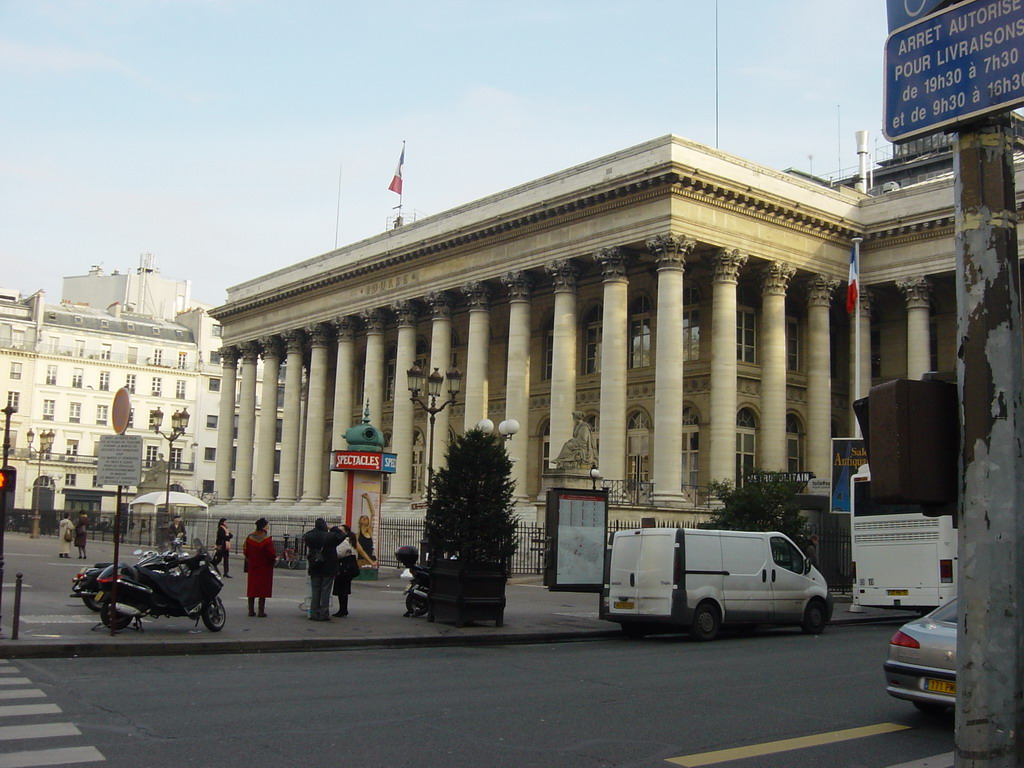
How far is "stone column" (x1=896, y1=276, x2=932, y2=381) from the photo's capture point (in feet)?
132

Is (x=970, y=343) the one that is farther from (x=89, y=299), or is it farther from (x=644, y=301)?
(x=89, y=299)

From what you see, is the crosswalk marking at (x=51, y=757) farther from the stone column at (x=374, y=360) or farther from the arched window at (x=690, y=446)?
the stone column at (x=374, y=360)

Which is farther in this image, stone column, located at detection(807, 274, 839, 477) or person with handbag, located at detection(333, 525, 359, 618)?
stone column, located at detection(807, 274, 839, 477)

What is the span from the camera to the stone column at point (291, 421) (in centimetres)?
5797

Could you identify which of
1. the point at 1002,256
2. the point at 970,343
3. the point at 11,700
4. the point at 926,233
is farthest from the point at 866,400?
the point at 926,233

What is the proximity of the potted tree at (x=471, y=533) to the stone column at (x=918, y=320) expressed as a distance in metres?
25.8

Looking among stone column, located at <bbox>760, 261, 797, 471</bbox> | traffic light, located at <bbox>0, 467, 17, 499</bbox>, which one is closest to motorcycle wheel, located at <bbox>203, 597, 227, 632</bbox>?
traffic light, located at <bbox>0, 467, 17, 499</bbox>

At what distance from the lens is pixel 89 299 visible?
102688mm

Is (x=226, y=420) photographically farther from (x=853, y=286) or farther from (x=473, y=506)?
(x=473, y=506)

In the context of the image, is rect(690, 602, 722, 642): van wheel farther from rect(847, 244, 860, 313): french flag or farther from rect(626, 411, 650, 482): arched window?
rect(626, 411, 650, 482): arched window

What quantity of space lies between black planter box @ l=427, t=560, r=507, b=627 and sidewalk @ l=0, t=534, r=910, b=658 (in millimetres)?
262

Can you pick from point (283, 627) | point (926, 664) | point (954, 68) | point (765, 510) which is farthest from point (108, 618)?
point (765, 510)

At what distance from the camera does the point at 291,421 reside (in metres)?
58.0

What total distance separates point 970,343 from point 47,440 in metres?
62.2
